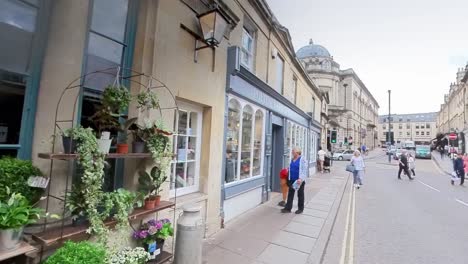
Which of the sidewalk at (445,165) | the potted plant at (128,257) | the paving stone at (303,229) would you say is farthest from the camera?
the sidewalk at (445,165)

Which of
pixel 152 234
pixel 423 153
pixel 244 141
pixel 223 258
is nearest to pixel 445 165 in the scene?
pixel 423 153

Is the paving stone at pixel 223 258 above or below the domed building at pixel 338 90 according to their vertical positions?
below

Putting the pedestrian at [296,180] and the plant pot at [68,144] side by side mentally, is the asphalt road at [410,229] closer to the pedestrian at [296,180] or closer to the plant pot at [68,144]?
the pedestrian at [296,180]

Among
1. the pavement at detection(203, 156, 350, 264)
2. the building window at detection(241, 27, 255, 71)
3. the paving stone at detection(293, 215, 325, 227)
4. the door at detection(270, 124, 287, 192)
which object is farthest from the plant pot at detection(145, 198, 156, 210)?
the door at detection(270, 124, 287, 192)

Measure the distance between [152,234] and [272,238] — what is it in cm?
275

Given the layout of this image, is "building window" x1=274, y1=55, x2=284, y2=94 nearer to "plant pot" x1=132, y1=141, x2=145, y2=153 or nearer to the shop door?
the shop door

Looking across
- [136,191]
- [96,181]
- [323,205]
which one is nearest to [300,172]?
[323,205]

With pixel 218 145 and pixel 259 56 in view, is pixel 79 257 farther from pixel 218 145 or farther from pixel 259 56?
pixel 259 56

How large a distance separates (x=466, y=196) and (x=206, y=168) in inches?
459

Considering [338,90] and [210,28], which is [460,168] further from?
[338,90]

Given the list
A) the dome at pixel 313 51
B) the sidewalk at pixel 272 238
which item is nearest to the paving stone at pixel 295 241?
the sidewalk at pixel 272 238

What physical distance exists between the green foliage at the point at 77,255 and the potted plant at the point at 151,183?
3.73 feet

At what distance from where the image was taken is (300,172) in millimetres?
7352

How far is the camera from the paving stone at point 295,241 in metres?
4.92
